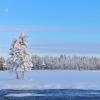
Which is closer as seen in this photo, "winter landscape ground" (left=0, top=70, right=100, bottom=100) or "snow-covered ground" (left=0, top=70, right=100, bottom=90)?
"winter landscape ground" (left=0, top=70, right=100, bottom=100)

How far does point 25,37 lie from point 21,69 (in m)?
6.64

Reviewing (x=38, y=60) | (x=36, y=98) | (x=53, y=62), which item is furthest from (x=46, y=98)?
(x=53, y=62)

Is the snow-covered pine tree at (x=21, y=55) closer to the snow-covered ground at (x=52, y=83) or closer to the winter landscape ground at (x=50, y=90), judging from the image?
the snow-covered ground at (x=52, y=83)

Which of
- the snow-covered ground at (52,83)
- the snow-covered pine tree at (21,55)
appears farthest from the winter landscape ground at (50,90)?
the snow-covered pine tree at (21,55)

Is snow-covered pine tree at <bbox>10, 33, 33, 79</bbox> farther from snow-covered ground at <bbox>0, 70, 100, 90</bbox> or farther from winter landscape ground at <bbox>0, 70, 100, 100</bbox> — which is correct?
winter landscape ground at <bbox>0, 70, 100, 100</bbox>

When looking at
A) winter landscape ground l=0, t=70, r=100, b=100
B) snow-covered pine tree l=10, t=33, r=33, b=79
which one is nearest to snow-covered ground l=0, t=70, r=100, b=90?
winter landscape ground l=0, t=70, r=100, b=100

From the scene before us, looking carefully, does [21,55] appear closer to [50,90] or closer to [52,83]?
[52,83]

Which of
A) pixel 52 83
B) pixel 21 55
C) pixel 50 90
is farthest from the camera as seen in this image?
pixel 21 55

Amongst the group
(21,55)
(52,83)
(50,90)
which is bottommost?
(50,90)

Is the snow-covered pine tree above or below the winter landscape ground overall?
above

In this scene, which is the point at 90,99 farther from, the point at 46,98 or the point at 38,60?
the point at 38,60

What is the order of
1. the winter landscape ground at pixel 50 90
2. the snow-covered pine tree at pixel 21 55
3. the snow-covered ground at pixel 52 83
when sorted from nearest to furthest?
the winter landscape ground at pixel 50 90, the snow-covered ground at pixel 52 83, the snow-covered pine tree at pixel 21 55

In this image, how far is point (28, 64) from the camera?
73.4 metres

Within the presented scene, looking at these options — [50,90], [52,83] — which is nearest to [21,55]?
[52,83]
